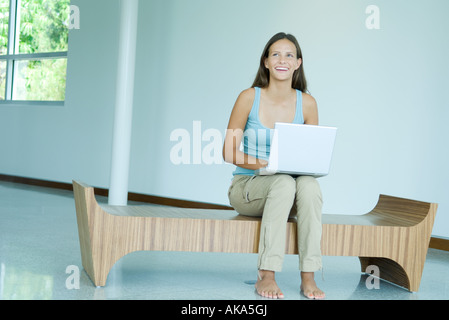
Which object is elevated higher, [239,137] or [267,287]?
[239,137]

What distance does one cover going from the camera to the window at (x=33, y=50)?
22.6ft

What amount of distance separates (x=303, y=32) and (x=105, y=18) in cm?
257

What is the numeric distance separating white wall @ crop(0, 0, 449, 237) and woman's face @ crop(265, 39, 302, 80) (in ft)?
5.38

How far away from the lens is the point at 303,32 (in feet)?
15.1

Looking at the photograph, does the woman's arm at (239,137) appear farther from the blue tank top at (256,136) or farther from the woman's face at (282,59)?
the woman's face at (282,59)

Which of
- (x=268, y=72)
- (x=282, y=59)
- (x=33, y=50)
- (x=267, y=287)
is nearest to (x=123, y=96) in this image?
(x=268, y=72)

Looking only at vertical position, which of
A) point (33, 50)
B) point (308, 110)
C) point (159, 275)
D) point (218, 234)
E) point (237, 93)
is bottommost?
point (159, 275)

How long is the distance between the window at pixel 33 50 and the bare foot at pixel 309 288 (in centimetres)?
509

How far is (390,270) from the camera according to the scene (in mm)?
2803

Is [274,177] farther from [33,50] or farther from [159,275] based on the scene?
[33,50]

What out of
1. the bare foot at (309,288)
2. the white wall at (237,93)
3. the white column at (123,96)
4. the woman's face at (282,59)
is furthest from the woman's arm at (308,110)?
the white column at (123,96)

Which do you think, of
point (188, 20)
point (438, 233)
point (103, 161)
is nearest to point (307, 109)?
A: point (438, 233)

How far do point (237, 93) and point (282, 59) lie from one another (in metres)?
2.40

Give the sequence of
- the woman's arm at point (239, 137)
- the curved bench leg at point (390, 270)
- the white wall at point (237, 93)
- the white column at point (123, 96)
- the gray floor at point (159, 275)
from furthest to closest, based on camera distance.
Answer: the white column at point (123, 96) → the white wall at point (237, 93) → the curved bench leg at point (390, 270) → the woman's arm at point (239, 137) → the gray floor at point (159, 275)
